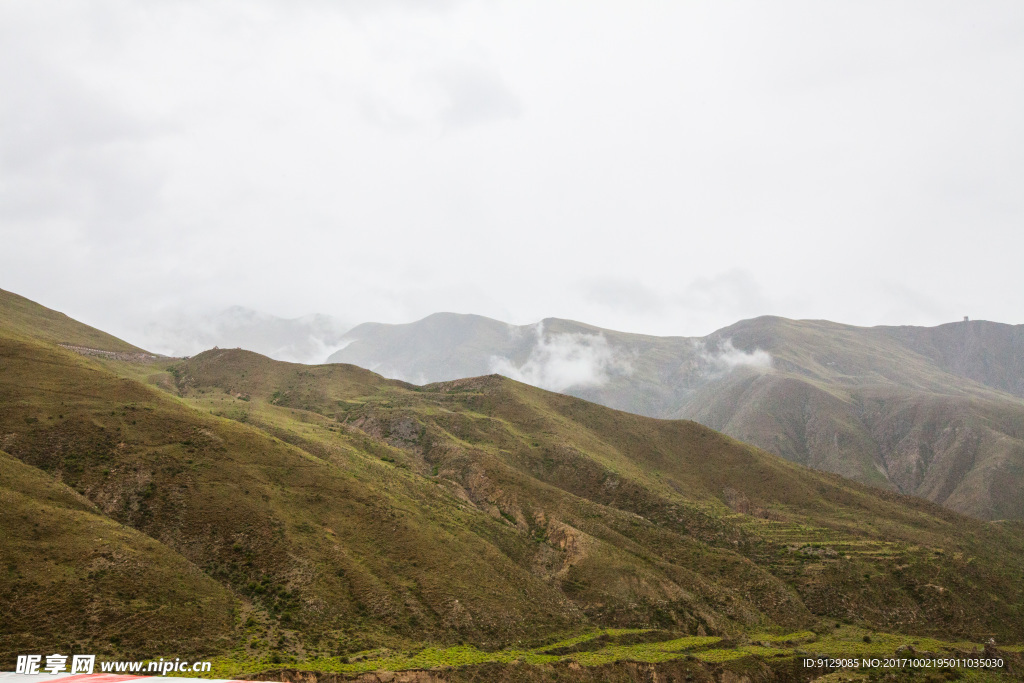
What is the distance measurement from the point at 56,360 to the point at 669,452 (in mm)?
101745

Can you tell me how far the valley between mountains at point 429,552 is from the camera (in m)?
41.8

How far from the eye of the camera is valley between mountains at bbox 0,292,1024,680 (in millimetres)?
41750

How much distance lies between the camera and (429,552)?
5847 cm

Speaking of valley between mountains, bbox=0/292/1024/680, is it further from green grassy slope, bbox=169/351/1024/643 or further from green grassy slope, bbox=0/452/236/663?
green grassy slope, bbox=169/351/1024/643

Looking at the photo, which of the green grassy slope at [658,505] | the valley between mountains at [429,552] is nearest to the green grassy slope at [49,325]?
the green grassy slope at [658,505]

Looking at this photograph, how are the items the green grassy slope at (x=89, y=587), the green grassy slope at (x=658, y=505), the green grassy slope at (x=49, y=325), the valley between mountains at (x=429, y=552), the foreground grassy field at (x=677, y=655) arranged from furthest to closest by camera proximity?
the green grassy slope at (x=49, y=325)
the green grassy slope at (x=658, y=505)
the valley between mountains at (x=429, y=552)
the foreground grassy field at (x=677, y=655)
the green grassy slope at (x=89, y=587)

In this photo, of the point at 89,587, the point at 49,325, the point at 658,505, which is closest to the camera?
the point at 89,587

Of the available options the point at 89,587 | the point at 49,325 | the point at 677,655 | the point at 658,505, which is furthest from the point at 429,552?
the point at 49,325

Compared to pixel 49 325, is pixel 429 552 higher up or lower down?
lower down

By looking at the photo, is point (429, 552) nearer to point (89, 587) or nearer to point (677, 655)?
point (677, 655)

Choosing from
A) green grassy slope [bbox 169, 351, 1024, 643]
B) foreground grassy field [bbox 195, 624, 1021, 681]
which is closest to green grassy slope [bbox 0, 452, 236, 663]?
foreground grassy field [bbox 195, 624, 1021, 681]

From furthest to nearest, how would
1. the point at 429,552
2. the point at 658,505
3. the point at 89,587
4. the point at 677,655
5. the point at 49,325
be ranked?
1. the point at 49,325
2. the point at 658,505
3. the point at 429,552
4. the point at 677,655
5. the point at 89,587

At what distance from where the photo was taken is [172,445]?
60750 mm

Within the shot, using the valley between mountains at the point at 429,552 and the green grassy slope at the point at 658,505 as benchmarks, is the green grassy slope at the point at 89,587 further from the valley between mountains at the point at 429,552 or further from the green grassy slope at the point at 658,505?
the green grassy slope at the point at 658,505
